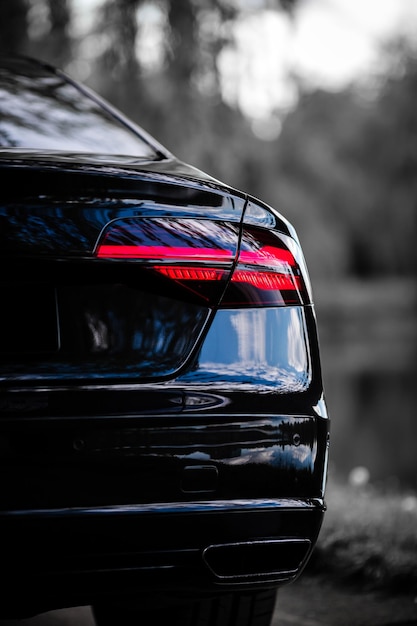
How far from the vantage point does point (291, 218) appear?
87.9 ft

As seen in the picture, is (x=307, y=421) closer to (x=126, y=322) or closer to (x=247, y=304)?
(x=247, y=304)

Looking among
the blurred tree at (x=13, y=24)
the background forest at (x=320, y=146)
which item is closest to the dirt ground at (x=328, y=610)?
the background forest at (x=320, y=146)

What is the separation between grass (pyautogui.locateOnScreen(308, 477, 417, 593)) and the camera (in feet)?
11.6

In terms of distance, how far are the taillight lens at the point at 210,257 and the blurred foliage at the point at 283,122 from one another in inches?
257

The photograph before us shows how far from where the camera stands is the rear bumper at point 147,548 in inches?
68.0

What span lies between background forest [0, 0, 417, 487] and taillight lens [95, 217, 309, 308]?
4.31 meters

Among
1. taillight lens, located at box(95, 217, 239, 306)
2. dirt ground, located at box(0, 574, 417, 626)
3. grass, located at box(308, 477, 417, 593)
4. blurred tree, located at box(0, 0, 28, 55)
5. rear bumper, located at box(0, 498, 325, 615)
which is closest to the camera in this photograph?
rear bumper, located at box(0, 498, 325, 615)

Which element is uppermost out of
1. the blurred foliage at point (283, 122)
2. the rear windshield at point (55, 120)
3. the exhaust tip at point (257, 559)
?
the blurred foliage at point (283, 122)

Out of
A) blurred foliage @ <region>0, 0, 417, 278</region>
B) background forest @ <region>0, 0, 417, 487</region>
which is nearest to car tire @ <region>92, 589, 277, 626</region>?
background forest @ <region>0, 0, 417, 487</region>

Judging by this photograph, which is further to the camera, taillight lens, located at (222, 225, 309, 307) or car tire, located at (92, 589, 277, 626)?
car tire, located at (92, 589, 277, 626)

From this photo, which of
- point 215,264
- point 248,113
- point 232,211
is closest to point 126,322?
point 215,264

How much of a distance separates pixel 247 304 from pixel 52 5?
22.7 feet

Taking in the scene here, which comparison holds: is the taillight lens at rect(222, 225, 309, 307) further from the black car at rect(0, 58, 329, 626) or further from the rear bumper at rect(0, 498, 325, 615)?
the rear bumper at rect(0, 498, 325, 615)

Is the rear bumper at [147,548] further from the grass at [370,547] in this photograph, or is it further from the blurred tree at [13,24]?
the blurred tree at [13,24]
